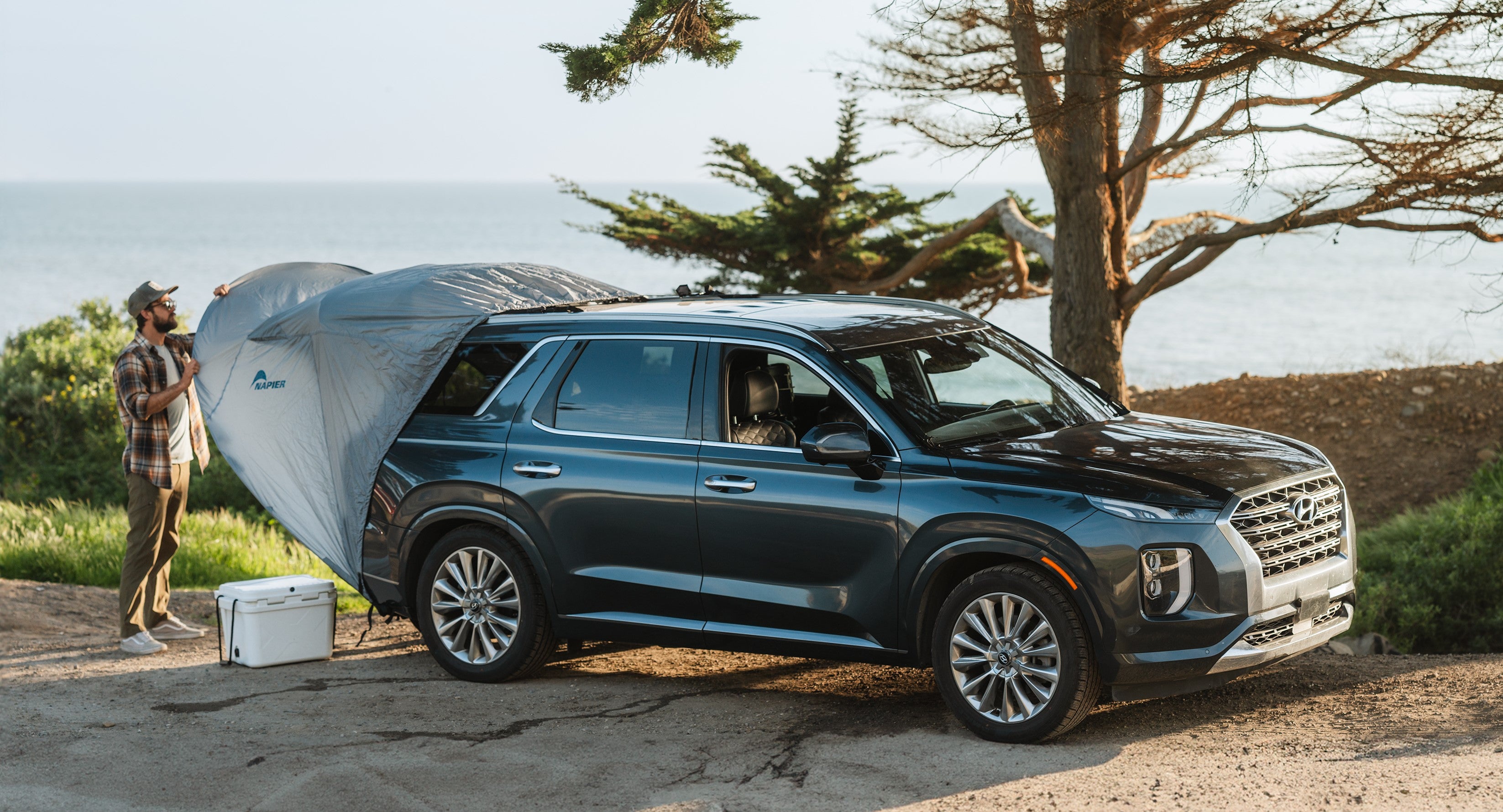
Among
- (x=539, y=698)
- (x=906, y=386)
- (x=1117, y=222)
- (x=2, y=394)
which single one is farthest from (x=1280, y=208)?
(x=2, y=394)

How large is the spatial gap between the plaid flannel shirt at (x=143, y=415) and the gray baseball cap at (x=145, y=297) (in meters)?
0.16

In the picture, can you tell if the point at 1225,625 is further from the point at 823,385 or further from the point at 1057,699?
the point at 823,385

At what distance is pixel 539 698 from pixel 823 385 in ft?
7.10

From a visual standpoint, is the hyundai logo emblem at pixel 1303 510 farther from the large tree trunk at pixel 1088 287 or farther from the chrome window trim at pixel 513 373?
the large tree trunk at pixel 1088 287

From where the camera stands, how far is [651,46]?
368 inches

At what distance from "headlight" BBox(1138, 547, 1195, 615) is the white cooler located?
4652 millimetres

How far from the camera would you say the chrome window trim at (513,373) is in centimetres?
730

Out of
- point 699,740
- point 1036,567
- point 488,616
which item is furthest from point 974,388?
point 488,616

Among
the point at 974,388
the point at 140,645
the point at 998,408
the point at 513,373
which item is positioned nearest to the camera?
the point at 998,408

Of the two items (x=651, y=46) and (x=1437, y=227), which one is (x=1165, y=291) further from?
(x=651, y=46)

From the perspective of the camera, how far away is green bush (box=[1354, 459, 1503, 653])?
33.8 ft

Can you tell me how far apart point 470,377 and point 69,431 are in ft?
44.9

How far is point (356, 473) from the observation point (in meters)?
7.79

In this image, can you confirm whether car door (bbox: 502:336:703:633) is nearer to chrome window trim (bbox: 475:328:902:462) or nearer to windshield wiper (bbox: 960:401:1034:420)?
chrome window trim (bbox: 475:328:902:462)
